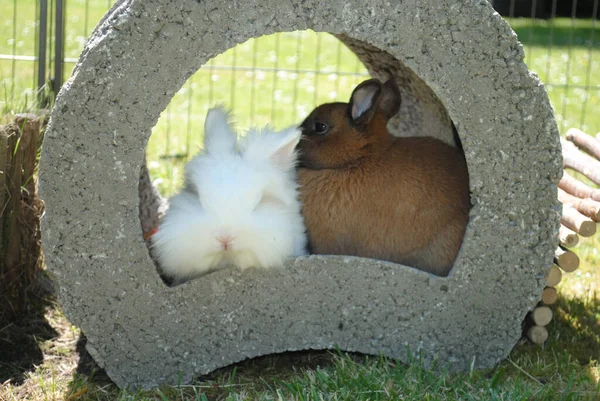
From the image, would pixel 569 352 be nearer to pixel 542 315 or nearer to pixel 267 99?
pixel 542 315

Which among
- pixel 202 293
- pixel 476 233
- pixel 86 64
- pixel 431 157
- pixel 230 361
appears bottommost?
pixel 230 361

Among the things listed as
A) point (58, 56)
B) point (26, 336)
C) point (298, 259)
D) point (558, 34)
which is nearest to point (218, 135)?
point (298, 259)

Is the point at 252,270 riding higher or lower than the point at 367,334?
higher

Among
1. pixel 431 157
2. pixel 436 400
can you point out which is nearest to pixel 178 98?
pixel 431 157

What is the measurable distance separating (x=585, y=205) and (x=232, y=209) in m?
1.69

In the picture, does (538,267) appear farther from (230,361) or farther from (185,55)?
(185,55)

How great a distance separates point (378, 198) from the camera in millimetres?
3262

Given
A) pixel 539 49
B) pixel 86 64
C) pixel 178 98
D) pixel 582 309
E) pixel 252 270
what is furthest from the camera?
pixel 539 49

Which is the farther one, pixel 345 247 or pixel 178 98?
pixel 178 98

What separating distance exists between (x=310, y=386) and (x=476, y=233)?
866mm

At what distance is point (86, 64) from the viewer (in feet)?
9.17

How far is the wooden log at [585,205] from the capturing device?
3.50 metres

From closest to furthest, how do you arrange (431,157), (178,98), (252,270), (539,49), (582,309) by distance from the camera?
(252,270)
(431,157)
(582,309)
(178,98)
(539,49)

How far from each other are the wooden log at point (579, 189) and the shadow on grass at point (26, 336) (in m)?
2.51
